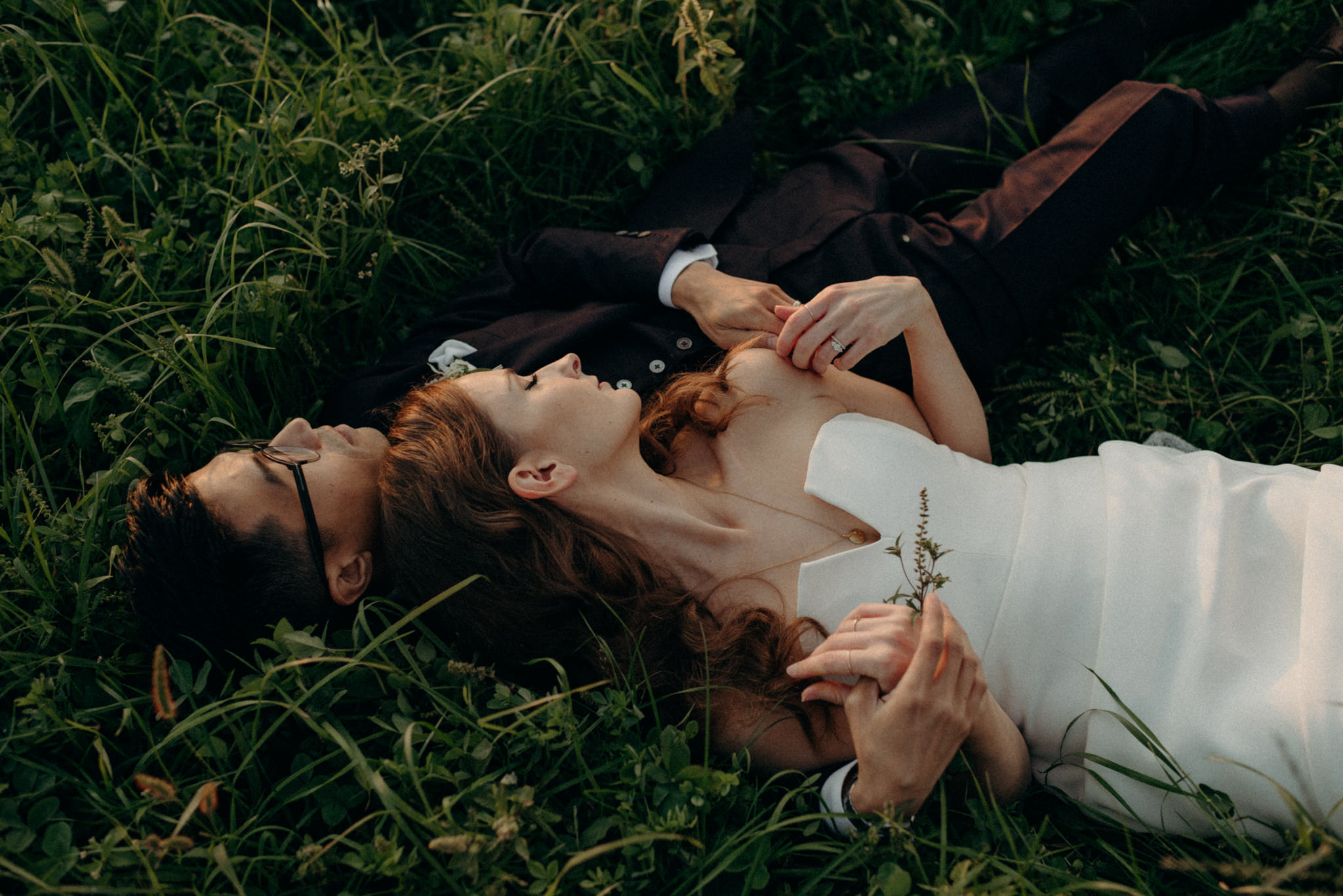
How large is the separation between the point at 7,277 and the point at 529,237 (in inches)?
73.4

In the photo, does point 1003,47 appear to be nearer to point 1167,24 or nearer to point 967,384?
point 1167,24

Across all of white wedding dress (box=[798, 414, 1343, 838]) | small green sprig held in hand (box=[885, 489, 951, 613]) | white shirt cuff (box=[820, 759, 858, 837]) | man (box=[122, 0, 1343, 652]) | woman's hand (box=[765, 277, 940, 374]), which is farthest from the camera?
woman's hand (box=[765, 277, 940, 374])

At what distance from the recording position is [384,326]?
3.34 m

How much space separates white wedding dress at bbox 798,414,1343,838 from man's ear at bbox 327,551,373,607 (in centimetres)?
132

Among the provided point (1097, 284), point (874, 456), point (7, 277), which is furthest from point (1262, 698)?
point (7, 277)

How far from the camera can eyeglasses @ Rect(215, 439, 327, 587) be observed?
2279 millimetres

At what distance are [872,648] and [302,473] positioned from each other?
1.66m

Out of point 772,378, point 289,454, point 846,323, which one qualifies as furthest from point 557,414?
point 846,323

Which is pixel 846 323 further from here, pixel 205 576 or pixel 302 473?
pixel 205 576

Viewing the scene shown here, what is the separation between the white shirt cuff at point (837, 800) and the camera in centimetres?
215

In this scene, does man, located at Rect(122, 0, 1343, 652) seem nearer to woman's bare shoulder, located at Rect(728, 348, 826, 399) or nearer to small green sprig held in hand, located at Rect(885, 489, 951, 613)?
woman's bare shoulder, located at Rect(728, 348, 826, 399)

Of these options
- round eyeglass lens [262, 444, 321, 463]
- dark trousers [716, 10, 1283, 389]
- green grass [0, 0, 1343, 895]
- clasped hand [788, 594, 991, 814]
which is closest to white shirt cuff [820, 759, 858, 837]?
green grass [0, 0, 1343, 895]

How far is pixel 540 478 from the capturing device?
7.40 ft

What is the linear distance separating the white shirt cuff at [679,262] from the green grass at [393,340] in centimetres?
68
